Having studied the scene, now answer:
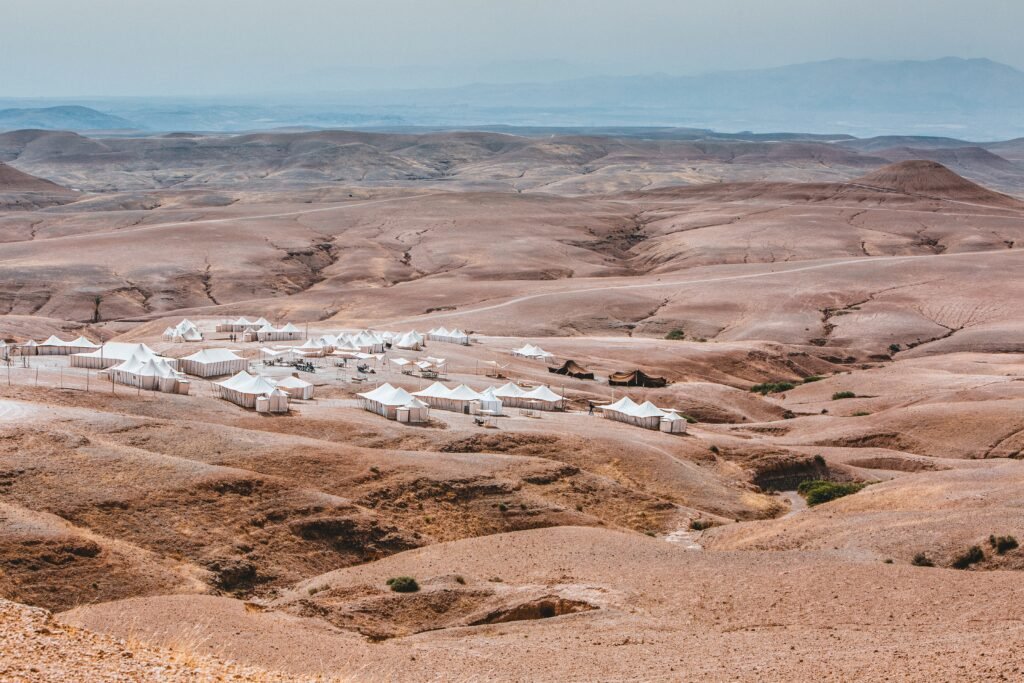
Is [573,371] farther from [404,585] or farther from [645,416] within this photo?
[404,585]

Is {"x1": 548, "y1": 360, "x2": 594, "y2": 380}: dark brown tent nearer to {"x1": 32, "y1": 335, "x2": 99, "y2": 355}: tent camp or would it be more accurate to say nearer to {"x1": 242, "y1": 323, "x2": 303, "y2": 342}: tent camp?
{"x1": 242, "y1": 323, "x2": 303, "y2": 342}: tent camp

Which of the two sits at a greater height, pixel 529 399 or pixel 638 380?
pixel 529 399

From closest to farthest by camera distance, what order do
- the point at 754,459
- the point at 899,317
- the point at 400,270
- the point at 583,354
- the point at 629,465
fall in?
the point at 629,465
the point at 754,459
the point at 583,354
the point at 899,317
the point at 400,270

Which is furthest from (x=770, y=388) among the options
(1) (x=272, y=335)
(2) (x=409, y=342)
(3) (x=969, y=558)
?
(3) (x=969, y=558)

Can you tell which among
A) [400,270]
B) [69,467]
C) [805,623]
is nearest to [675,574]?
[805,623]

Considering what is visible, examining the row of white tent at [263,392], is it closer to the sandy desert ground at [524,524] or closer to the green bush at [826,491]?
the sandy desert ground at [524,524]

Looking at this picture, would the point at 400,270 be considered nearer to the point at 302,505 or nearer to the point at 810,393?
the point at 810,393

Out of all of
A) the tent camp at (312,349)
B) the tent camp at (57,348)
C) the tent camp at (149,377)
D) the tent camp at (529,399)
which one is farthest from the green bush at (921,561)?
the tent camp at (57,348)
